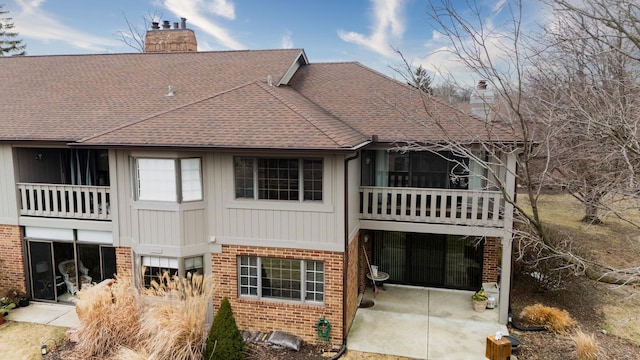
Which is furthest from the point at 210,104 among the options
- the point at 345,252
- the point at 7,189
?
the point at 7,189

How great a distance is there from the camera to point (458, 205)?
1166cm

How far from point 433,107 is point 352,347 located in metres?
6.73

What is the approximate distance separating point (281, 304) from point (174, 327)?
261 centimetres

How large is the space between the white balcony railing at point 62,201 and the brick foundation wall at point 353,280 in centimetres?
659

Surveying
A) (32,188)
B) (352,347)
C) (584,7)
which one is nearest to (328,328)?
(352,347)

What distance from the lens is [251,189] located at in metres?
9.98

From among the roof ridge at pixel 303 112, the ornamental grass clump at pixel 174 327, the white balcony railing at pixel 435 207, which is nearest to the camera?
the ornamental grass clump at pixel 174 327

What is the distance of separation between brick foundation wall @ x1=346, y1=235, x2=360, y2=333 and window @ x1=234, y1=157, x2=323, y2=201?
1935 millimetres

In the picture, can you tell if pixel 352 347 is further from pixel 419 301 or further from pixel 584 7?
pixel 584 7

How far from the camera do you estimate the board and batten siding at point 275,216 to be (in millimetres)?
9547

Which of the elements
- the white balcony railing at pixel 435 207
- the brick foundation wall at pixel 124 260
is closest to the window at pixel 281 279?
the white balcony railing at pixel 435 207

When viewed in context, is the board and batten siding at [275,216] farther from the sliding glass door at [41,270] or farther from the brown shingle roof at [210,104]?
the sliding glass door at [41,270]

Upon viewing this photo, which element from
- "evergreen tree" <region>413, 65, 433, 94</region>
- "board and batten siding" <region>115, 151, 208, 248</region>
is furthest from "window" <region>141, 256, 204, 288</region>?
"evergreen tree" <region>413, 65, 433, 94</region>

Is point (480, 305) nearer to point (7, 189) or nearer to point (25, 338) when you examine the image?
point (25, 338)
